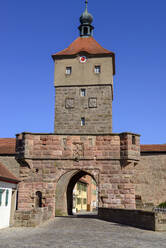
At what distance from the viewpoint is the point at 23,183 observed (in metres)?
16.2

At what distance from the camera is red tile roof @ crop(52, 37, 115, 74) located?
107 ft

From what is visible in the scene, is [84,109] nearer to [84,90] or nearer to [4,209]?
[84,90]

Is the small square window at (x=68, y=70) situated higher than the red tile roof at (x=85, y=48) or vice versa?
the red tile roof at (x=85, y=48)

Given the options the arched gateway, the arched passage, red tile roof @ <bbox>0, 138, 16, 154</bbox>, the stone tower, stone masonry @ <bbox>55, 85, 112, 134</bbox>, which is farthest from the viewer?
the stone tower

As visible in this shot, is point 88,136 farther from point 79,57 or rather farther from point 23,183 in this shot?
point 79,57

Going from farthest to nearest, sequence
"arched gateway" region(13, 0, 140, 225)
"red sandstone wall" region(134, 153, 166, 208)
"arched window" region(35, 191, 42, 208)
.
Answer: "red sandstone wall" region(134, 153, 166, 208) → "arched window" region(35, 191, 42, 208) → "arched gateway" region(13, 0, 140, 225)

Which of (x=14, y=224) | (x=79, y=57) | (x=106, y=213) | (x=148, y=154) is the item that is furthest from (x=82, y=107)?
Result: (x=14, y=224)

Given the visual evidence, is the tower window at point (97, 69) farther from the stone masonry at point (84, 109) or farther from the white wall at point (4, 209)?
the white wall at point (4, 209)

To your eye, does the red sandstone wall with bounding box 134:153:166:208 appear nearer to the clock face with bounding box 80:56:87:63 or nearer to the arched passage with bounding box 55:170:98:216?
the arched passage with bounding box 55:170:98:216

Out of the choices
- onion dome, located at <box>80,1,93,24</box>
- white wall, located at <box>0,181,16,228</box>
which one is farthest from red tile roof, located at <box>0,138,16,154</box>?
onion dome, located at <box>80,1,93,24</box>

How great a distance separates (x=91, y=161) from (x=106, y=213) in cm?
269

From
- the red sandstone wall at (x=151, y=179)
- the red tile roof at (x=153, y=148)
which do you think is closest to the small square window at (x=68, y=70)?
the red tile roof at (x=153, y=148)

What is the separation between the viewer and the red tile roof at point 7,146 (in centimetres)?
2762

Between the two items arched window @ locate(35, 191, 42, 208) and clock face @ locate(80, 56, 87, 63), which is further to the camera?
clock face @ locate(80, 56, 87, 63)
